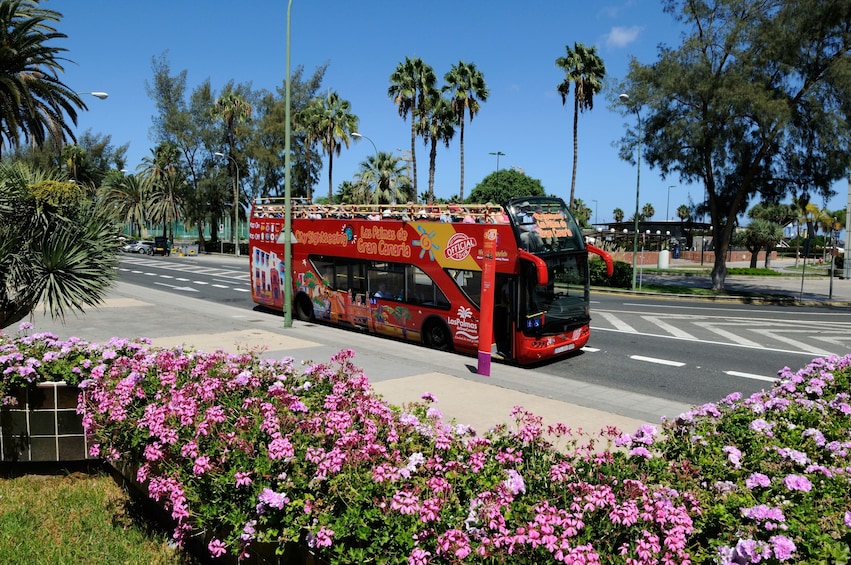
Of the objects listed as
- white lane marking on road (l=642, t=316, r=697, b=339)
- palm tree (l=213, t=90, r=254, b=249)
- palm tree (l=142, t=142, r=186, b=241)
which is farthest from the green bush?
palm tree (l=142, t=142, r=186, b=241)

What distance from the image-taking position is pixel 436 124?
47.6 meters

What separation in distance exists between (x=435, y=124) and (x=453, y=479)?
46.3 meters

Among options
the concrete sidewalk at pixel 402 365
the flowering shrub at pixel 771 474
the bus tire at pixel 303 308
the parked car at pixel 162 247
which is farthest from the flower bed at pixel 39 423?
the parked car at pixel 162 247

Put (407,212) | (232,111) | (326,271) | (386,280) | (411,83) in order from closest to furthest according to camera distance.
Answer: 1. (407,212)
2. (386,280)
3. (326,271)
4. (411,83)
5. (232,111)

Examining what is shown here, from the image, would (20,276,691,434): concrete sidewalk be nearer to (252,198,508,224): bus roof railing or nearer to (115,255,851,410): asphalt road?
(115,255,851,410): asphalt road

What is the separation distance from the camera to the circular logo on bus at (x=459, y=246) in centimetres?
1302

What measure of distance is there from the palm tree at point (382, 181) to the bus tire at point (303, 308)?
30.9 meters

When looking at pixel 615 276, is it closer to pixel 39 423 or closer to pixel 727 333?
pixel 727 333

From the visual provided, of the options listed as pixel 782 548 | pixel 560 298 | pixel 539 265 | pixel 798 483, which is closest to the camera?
pixel 782 548

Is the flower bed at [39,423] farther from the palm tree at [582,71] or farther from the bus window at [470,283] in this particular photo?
the palm tree at [582,71]

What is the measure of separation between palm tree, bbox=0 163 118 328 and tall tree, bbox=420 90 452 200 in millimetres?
40853

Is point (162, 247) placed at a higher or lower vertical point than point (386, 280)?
lower

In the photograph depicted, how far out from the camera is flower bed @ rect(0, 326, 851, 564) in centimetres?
274

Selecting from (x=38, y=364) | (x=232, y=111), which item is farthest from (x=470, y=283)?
(x=232, y=111)
